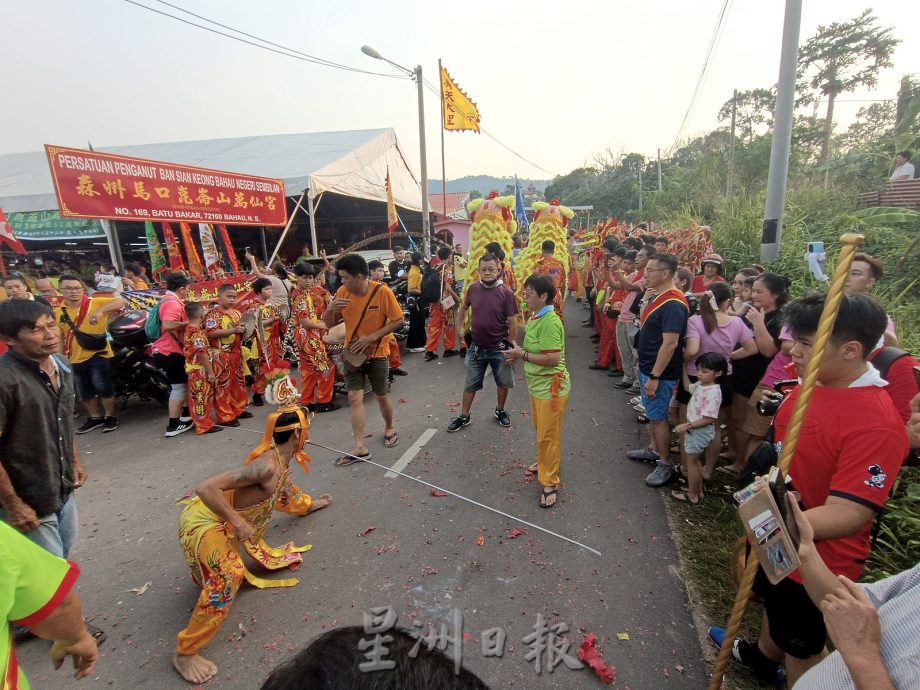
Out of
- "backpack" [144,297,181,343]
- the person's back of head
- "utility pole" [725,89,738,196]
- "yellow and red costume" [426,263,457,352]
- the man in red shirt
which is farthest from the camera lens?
"utility pole" [725,89,738,196]

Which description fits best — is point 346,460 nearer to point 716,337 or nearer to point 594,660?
point 594,660

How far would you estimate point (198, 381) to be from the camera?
505 cm

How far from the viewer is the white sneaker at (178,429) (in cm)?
508

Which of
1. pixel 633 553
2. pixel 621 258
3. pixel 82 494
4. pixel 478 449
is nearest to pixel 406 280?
pixel 621 258

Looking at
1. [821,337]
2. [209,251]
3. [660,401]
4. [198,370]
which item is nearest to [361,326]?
[198,370]

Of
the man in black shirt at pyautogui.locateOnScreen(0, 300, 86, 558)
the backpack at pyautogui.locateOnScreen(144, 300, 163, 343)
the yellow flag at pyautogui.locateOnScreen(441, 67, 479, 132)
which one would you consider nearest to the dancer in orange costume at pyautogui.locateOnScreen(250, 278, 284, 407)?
the backpack at pyautogui.locateOnScreen(144, 300, 163, 343)

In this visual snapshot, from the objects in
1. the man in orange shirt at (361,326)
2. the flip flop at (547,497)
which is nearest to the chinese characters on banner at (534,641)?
the flip flop at (547,497)

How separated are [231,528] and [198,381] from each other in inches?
125

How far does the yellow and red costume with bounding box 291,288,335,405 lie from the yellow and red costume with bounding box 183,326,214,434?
3.30 ft

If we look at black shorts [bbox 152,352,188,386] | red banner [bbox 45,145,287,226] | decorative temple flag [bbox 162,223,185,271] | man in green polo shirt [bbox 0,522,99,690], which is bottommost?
black shorts [bbox 152,352,188,386]

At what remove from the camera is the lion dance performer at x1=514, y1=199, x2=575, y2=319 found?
8195mm

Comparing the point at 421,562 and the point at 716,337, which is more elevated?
the point at 716,337

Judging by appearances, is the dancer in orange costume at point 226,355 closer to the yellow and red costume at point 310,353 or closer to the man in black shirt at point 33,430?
the yellow and red costume at point 310,353

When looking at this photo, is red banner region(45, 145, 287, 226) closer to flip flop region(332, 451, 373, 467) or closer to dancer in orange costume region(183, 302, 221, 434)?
dancer in orange costume region(183, 302, 221, 434)
